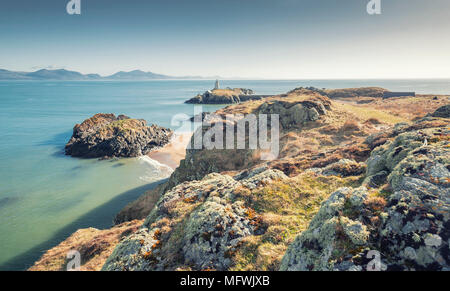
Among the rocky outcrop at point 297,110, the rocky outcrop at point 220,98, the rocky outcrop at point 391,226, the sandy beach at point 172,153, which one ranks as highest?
the rocky outcrop at point 220,98

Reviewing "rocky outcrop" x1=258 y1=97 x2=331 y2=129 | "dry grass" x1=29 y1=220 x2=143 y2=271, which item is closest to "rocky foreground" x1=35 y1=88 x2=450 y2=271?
"dry grass" x1=29 y1=220 x2=143 y2=271

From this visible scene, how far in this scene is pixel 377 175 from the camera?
11.0 m

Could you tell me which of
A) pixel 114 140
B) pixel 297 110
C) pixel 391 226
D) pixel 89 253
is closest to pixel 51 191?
pixel 114 140

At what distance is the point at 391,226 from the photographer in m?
6.80

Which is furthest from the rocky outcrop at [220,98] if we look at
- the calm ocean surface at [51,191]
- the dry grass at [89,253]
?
the dry grass at [89,253]

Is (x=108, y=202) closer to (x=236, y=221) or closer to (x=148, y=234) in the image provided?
(x=148, y=234)

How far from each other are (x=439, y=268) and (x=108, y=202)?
3987 cm

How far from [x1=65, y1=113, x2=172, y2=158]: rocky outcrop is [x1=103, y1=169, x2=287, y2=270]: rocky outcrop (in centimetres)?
5304

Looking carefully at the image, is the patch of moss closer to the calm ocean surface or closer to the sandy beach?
the calm ocean surface

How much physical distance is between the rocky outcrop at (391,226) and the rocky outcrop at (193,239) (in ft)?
9.70


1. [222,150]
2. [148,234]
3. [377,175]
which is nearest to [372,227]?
[377,175]

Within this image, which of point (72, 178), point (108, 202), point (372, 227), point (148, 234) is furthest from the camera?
point (72, 178)

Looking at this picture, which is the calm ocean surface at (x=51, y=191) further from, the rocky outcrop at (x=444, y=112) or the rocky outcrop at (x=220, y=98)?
the rocky outcrop at (x=220, y=98)

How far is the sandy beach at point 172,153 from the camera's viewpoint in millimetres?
57438
